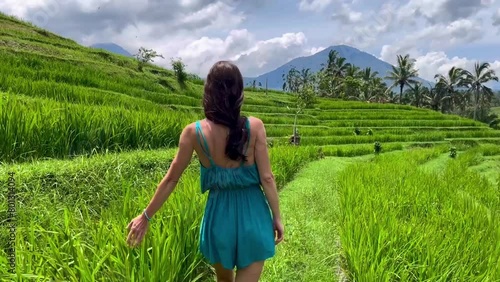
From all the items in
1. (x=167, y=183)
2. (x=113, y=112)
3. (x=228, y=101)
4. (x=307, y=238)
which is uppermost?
(x=228, y=101)

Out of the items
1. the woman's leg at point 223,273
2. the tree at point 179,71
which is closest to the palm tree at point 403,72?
the tree at point 179,71

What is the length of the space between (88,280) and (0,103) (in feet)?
12.1

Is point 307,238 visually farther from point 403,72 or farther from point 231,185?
point 403,72

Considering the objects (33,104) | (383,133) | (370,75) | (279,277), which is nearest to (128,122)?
(33,104)

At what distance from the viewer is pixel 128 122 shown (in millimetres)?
6574

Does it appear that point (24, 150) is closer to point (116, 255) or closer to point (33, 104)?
point (33, 104)

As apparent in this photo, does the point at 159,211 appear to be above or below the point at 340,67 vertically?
below

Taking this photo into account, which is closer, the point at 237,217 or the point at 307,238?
the point at 237,217

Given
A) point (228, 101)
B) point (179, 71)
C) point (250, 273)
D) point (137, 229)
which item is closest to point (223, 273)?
point (250, 273)

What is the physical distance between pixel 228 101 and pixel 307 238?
271 centimetres

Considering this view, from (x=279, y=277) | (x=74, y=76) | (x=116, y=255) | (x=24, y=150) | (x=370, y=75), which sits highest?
(x=370, y=75)

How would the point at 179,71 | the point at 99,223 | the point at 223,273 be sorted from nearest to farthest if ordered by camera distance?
1. the point at 223,273
2. the point at 99,223
3. the point at 179,71

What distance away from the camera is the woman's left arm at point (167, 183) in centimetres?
211

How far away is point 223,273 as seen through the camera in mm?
2393
